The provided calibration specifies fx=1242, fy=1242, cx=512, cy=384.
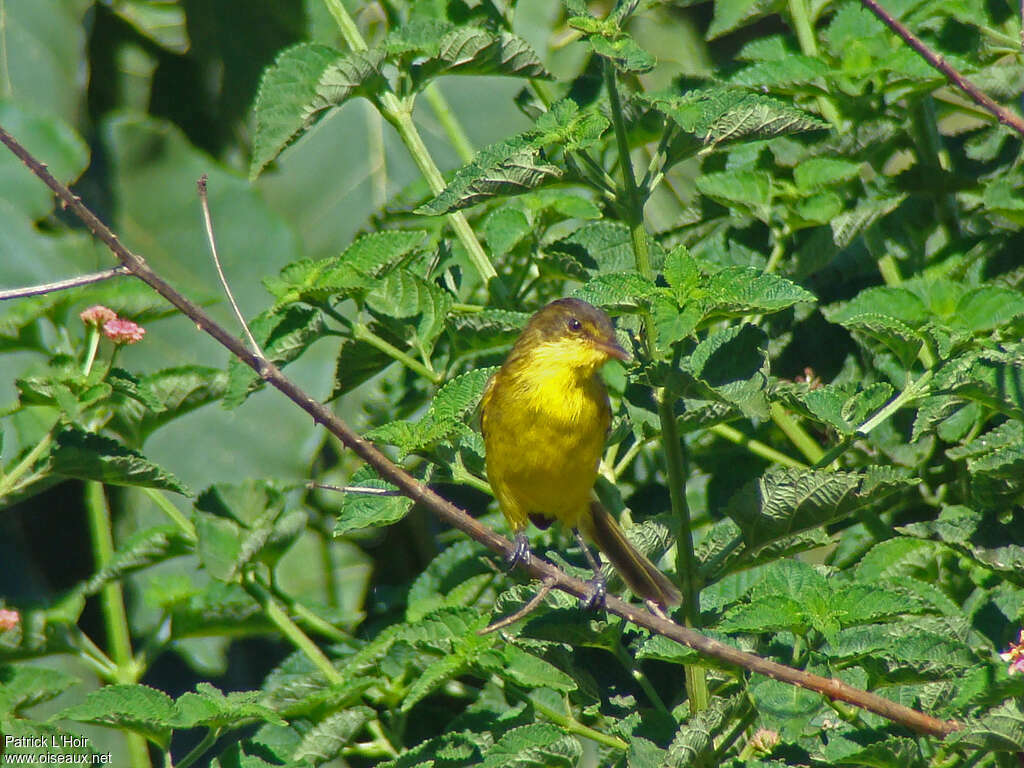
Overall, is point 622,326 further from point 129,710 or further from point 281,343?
point 129,710

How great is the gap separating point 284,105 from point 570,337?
1.16m

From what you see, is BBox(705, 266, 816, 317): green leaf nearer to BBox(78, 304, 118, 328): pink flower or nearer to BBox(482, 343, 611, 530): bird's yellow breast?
BBox(482, 343, 611, 530): bird's yellow breast

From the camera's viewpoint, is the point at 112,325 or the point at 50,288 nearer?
the point at 50,288

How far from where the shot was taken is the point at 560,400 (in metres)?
3.93

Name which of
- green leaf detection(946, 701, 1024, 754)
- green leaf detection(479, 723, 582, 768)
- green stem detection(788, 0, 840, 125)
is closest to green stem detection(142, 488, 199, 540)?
green leaf detection(479, 723, 582, 768)

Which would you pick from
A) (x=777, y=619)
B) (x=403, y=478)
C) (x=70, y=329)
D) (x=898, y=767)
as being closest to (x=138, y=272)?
(x=403, y=478)

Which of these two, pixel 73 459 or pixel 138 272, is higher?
pixel 138 272

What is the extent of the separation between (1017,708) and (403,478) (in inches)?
51.3

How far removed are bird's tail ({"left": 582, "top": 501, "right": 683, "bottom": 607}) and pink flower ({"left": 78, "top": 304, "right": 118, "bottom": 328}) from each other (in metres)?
1.52

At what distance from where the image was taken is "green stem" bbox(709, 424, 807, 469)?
143 inches

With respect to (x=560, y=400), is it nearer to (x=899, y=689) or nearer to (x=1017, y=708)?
(x=899, y=689)

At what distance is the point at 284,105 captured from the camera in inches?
136

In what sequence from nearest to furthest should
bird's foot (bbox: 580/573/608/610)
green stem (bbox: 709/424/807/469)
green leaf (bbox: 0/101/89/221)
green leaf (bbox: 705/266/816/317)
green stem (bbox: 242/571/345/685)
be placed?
bird's foot (bbox: 580/573/608/610) < green leaf (bbox: 705/266/816/317) < green stem (bbox: 242/571/345/685) < green stem (bbox: 709/424/807/469) < green leaf (bbox: 0/101/89/221)

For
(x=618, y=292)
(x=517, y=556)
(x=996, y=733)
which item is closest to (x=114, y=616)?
(x=517, y=556)
